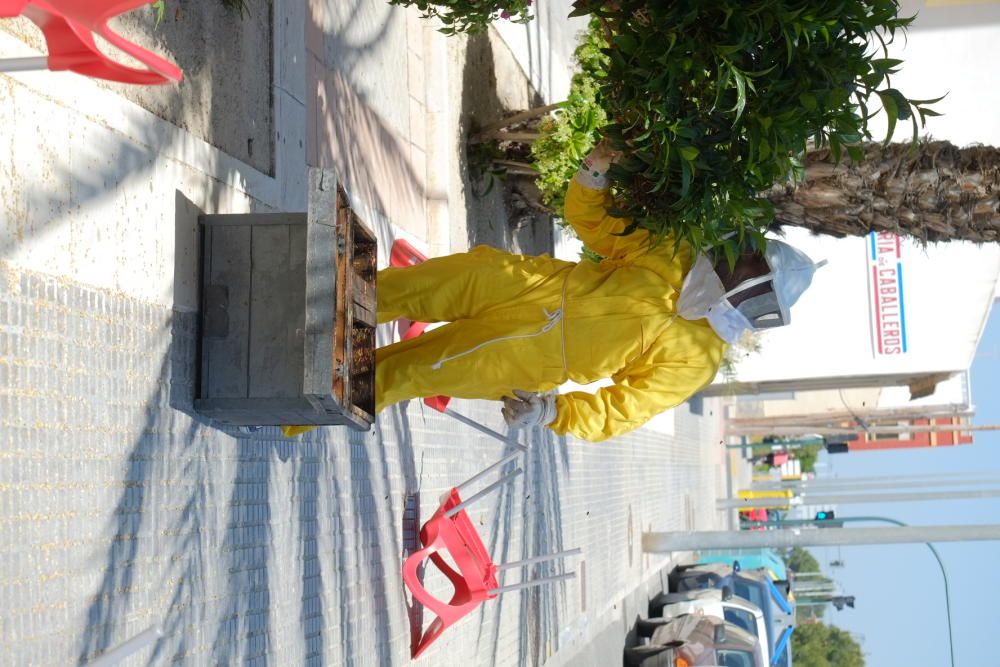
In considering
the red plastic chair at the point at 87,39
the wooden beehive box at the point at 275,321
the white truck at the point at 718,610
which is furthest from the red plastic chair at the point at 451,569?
the white truck at the point at 718,610

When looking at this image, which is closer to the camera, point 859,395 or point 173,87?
point 173,87

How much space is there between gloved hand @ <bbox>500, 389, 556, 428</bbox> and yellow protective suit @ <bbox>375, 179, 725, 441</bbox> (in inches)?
2.2

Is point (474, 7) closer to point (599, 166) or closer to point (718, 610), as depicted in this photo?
point (599, 166)

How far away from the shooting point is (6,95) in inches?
130

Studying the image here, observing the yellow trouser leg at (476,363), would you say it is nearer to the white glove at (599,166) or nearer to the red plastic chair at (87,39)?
the white glove at (599,166)

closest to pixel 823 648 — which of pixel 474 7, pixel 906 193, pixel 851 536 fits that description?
pixel 851 536

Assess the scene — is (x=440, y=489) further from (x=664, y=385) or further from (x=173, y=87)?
(x=173, y=87)

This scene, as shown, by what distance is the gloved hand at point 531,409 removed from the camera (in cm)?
482

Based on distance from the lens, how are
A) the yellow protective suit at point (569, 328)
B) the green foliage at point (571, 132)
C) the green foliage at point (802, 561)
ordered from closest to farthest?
the yellow protective suit at point (569, 328) → the green foliage at point (571, 132) → the green foliage at point (802, 561)

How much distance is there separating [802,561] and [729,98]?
72282mm

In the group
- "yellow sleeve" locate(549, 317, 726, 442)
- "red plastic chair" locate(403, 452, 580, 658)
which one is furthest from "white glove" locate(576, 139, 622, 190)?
"red plastic chair" locate(403, 452, 580, 658)

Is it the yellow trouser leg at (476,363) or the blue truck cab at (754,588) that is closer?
the yellow trouser leg at (476,363)

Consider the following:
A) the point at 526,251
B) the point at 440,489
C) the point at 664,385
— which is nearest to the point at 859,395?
the point at 526,251

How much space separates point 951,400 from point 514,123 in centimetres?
1859
